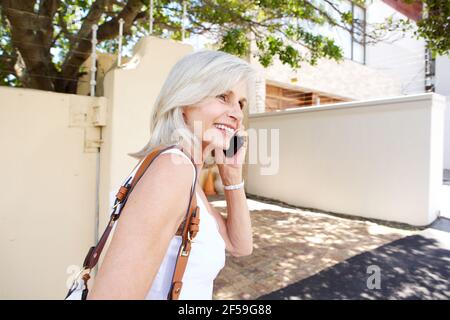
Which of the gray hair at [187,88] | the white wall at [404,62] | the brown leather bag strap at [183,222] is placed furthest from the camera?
the white wall at [404,62]

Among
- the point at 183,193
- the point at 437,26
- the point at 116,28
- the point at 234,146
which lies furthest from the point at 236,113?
the point at 437,26

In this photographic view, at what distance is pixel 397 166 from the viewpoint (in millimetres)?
6551

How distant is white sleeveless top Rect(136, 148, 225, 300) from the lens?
1.05m

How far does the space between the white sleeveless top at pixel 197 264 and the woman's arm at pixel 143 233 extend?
3.7 inches

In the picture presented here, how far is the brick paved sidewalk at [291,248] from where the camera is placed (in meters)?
3.87

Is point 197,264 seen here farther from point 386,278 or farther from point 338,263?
point 338,263

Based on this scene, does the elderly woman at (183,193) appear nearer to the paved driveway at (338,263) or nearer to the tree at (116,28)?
the paved driveway at (338,263)

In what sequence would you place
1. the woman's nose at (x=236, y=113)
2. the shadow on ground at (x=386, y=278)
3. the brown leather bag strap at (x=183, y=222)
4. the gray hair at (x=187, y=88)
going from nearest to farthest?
the brown leather bag strap at (x=183, y=222), the gray hair at (x=187, y=88), the woman's nose at (x=236, y=113), the shadow on ground at (x=386, y=278)

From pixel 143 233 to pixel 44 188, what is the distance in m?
2.31

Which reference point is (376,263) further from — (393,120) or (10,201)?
(10,201)

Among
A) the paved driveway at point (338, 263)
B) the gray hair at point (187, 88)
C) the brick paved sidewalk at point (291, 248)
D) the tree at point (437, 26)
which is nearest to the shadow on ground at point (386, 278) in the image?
the paved driveway at point (338, 263)

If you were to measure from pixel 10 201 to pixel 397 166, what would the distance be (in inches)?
257

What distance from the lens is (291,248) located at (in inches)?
201
